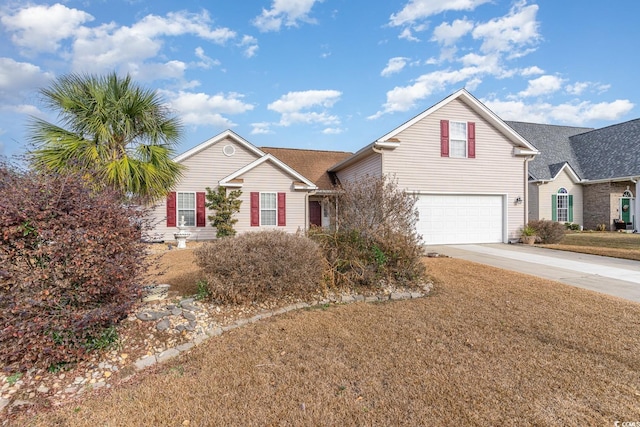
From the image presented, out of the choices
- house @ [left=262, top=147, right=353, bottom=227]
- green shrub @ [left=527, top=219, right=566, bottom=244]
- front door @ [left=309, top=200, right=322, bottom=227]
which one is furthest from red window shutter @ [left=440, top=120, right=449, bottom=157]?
front door @ [left=309, top=200, right=322, bottom=227]

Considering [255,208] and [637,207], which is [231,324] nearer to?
[255,208]

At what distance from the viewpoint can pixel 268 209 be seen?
47.2 ft

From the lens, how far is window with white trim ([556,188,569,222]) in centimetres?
1861

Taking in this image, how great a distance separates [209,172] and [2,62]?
23.3 feet

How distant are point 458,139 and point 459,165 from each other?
1.12 metres

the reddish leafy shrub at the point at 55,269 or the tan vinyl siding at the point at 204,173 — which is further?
the tan vinyl siding at the point at 204,173

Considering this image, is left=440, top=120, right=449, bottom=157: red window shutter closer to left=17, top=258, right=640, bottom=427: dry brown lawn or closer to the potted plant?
the potted plant

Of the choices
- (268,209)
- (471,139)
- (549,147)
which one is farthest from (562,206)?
(268,209)

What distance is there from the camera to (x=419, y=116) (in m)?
12.5

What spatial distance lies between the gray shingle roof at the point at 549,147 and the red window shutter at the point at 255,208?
52.7ft

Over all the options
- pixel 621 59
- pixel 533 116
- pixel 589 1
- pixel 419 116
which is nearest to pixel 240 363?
pixel 419 116

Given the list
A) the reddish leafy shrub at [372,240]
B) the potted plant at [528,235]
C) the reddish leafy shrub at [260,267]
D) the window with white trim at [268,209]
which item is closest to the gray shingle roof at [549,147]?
the potted plant at [528,235]

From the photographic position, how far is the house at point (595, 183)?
18.0 metres

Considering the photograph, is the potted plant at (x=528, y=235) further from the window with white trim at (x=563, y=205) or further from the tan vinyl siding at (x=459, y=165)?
the window with white trim at (x=563, y=205)
